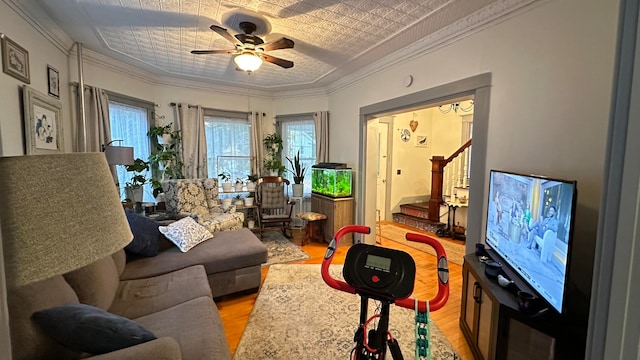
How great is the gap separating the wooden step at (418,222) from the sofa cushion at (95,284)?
4.21 metres

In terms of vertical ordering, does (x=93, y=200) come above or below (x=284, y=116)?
below

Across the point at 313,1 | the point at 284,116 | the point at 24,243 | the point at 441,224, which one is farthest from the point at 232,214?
the point at 24,243

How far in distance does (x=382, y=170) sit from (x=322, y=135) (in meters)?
1.52

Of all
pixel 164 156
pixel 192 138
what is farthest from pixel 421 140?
pixel 164 156

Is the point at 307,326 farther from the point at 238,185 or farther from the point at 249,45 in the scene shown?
the point at 238,185

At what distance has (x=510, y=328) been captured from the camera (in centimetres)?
153

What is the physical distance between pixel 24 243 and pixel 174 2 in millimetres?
2471

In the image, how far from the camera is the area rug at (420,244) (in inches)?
146

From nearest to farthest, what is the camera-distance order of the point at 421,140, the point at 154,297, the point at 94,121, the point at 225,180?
the point at 154,297, the point at 94,121, the point at 225,180, the point at 421,140

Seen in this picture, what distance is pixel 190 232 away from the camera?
9.02ft

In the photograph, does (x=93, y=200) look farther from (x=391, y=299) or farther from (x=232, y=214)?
(x=232, y=214)

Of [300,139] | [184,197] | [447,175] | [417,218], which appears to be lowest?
[417,218]

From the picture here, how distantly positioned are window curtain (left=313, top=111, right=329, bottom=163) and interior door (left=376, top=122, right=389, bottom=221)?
1.23 meters

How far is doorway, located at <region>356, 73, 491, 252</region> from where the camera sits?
240 centimetres
